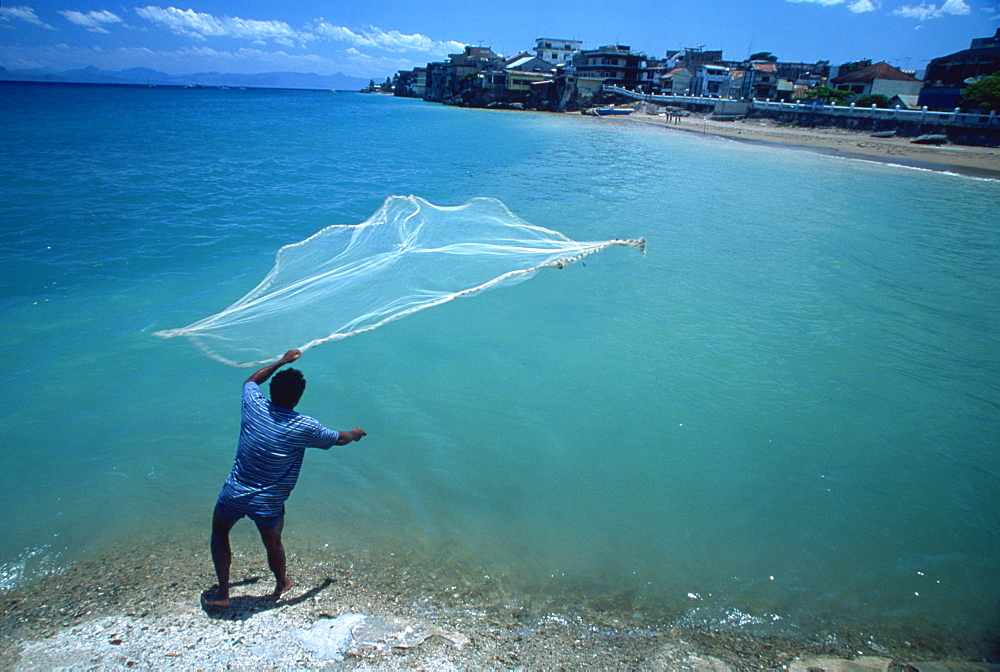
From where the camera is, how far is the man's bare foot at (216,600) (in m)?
2.99

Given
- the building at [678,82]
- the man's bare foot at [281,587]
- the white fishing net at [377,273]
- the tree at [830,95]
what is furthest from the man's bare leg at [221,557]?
the building at [678,82]

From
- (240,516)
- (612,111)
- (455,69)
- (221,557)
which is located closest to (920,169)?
(240,516)

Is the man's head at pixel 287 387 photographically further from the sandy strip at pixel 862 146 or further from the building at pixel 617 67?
the building at pixel 617 67

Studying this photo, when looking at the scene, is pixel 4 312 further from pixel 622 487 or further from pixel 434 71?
pixel 434 71

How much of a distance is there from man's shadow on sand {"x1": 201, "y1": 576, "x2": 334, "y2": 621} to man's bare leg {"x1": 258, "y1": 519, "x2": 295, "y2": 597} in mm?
65

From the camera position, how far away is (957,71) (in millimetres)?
43312

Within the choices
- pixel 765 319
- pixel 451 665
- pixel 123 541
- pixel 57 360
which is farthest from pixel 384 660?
pixel 765 319

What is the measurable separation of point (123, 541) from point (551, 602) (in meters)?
2.92

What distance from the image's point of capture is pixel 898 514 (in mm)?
4281

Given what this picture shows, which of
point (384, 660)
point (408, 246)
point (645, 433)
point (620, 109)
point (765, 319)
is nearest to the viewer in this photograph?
point (384, 660)

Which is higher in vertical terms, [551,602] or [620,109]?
[620,109]

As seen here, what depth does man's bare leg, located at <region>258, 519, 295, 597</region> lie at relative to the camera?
2908 mm

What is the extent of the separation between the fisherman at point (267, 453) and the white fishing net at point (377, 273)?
1.50m

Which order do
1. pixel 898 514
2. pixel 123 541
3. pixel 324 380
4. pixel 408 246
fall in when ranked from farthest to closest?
pixel 408 246
pixel 324 380
pixel 898 514
pixel 123 541
